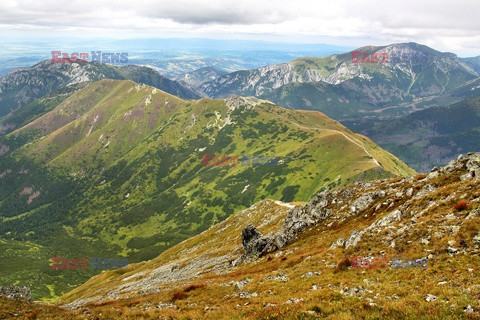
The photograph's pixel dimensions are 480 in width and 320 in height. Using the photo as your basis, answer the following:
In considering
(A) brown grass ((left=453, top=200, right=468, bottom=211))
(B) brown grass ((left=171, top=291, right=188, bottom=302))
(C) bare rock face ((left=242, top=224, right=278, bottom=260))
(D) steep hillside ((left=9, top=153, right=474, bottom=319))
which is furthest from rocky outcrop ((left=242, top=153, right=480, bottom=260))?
(B) brown grass ((left=171, top=291, right=188, bottom=302))

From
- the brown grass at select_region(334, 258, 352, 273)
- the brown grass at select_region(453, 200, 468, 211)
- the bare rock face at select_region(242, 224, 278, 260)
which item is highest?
the brown grass at select_region(453, 200, 468, 211)

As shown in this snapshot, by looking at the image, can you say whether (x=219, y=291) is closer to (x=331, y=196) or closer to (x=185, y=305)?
(x=185, y=305)

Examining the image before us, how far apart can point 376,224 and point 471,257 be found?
17952 millimetres

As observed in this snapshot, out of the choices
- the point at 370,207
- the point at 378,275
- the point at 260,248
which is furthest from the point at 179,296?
the point at 370,207

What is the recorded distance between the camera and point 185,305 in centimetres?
3666

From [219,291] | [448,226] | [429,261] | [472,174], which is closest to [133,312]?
[219,291]

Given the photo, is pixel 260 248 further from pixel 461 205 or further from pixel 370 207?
pixel 461 205

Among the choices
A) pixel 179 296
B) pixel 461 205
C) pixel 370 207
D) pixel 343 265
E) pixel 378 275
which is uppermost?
pixel 461 205

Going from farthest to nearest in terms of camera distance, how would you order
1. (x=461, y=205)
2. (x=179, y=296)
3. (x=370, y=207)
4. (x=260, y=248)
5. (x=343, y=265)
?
1. (x=260, y=248)
2. (x=370, y=207)
3. (x=179, y=296)
4. (x=343, y=265)
5. (x=461, y=205)

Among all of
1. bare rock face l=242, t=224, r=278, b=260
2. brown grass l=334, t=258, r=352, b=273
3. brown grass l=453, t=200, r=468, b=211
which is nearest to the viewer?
brown grass l=453, t=200, r=468, b=211

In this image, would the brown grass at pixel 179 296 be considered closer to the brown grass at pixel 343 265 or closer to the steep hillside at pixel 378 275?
the steep hillside at pixel 378 275

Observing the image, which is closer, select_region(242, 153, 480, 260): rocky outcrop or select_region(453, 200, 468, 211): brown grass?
select_region(453, 200, 468, 211): brown grass

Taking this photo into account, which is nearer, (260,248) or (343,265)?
(343,265)

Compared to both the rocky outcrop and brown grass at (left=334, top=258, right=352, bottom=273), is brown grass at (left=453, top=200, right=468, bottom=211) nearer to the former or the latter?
the rocky outcrop
